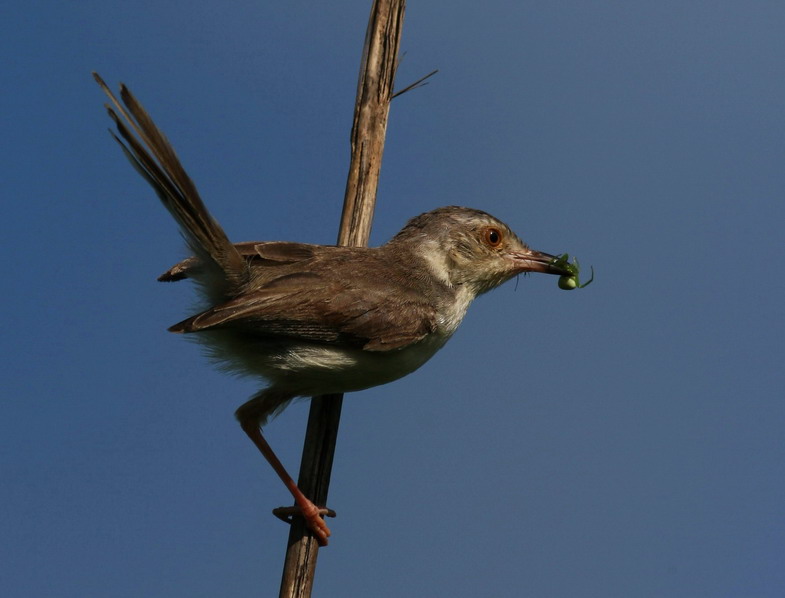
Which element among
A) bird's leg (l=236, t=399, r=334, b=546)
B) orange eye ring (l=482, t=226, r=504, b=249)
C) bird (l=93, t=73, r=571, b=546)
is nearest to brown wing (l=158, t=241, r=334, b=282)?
bird (l=93, t=73, r=571, b=546)

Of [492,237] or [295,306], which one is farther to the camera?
[492,237]

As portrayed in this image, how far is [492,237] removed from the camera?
6.91 meters

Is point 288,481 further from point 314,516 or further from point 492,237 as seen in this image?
point 492,237

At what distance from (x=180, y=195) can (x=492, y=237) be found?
97.2 inches

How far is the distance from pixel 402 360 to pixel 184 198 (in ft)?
5.94

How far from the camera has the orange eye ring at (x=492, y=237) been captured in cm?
688

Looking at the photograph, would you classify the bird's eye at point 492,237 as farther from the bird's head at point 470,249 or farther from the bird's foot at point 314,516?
the bird's foot at point 314,516

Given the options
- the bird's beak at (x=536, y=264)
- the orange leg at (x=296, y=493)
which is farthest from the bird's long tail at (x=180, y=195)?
the bird's beak at (x=536, y=264)

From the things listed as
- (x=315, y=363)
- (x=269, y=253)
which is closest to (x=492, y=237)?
(x=269, y=253)

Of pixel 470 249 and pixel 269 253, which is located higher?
pixel 470 249

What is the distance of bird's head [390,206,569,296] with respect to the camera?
6754 millimetres

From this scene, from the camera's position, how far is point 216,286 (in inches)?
243

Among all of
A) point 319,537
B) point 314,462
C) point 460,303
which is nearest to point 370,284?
point 460,303

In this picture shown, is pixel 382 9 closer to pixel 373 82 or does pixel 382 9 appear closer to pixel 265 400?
pixel 373 82
